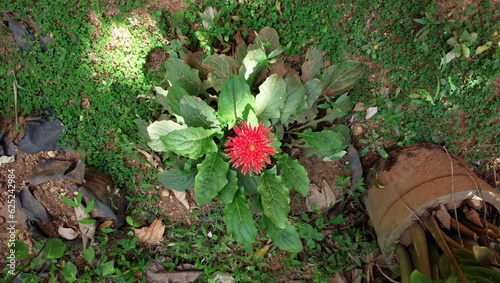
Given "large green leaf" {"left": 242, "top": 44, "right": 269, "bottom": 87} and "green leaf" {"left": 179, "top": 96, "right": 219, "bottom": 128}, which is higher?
"large green leaf" {"left": 242, "top": 44, "right": 269, "bottom": 87}

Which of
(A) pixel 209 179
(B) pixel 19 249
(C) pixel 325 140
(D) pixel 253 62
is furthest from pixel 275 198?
(B) pixel 19 249

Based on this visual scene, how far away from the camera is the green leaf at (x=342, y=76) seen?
2869mm

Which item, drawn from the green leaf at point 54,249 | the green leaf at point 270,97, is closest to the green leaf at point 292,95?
the green leaf at point 270,97

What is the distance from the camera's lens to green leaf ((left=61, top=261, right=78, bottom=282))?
116 inches

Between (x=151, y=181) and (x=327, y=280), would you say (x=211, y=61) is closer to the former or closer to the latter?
(x=151, y=181)

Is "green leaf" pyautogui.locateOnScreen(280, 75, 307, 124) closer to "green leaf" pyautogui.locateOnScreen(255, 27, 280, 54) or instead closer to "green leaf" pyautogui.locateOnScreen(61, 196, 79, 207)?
"green leaf" pyautogui.locateOnScreen(255, 27, 280, 54)

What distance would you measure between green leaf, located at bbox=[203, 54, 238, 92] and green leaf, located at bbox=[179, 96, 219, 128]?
0.37 m

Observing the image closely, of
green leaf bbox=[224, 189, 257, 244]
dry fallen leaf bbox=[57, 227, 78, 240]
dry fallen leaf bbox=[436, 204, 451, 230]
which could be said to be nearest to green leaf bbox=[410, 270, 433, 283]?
dry fallen leaf bbox=[436, 204, 451, 230]

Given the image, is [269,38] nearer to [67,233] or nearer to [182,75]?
[182,75]

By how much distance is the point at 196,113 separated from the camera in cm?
239

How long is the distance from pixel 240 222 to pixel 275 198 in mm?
309

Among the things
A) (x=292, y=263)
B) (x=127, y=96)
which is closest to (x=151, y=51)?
(x=127, y=96)

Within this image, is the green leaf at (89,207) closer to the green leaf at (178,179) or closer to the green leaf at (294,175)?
the green leaf at (178,179)

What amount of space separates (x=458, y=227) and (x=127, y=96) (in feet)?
9.32
